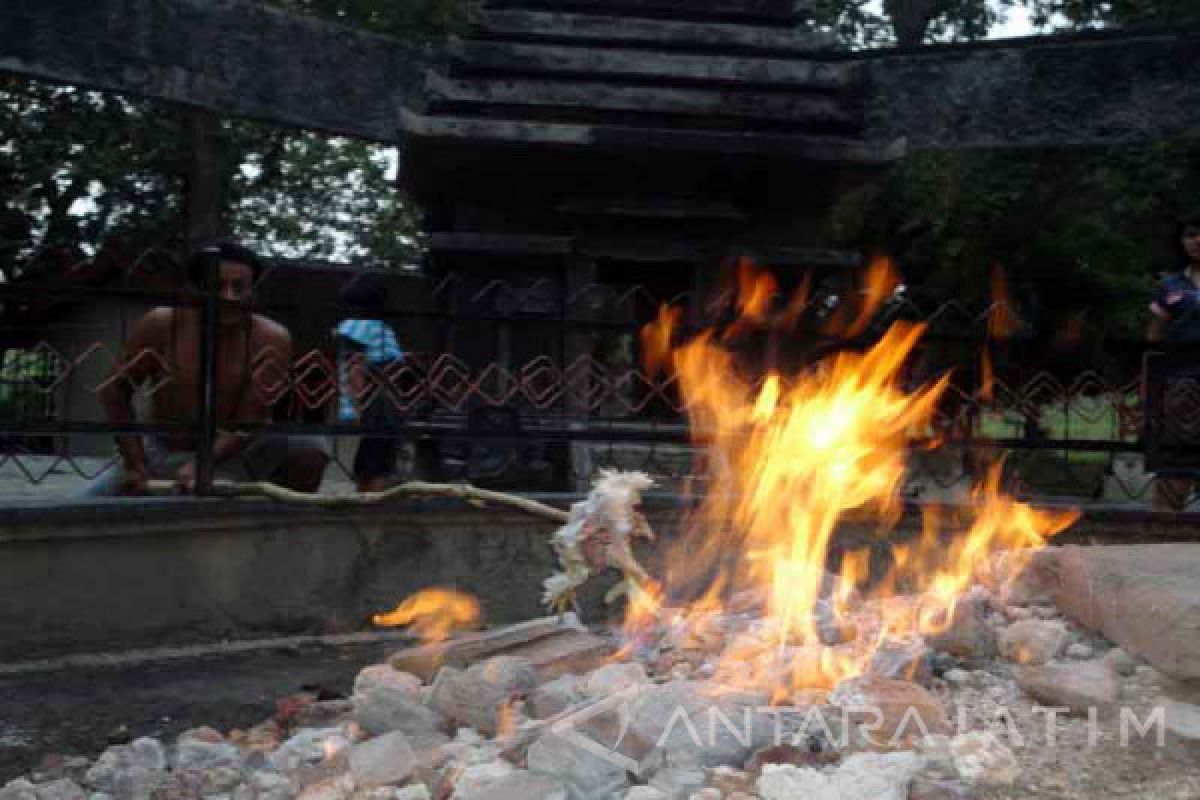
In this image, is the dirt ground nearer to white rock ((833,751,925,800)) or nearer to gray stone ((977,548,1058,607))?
white rock ((833,751,925,800))

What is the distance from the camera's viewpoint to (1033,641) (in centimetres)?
379

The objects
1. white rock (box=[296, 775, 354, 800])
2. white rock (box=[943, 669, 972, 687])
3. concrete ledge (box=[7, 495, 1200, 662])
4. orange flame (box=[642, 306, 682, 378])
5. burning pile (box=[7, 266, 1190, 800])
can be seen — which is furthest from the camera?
orange flame (box=[642, 306, 682, 378])

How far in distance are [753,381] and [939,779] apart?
3484 millimetres

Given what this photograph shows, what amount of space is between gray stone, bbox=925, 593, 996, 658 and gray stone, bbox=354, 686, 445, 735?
1704 mm

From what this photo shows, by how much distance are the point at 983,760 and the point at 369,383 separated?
3.79 metres

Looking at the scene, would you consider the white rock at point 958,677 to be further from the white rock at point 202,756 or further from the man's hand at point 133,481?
the man's hand at point 133,481

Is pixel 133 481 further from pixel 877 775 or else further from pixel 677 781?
pixel 877 775

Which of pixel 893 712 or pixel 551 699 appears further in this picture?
pixel 551 699

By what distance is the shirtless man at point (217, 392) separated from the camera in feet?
17.5

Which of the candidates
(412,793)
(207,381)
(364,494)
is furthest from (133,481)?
(412,793)

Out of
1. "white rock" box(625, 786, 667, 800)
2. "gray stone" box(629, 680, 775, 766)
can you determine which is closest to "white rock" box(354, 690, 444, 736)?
"gray stone" box(629, 680, 775, 766)

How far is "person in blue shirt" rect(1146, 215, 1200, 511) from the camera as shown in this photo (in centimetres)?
627

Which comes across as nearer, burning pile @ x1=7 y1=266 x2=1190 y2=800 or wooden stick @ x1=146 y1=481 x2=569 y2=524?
burning pile @ x1=7 y1=266 x2=1190 y2=800

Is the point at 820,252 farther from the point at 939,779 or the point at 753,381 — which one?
the point at 939,779
